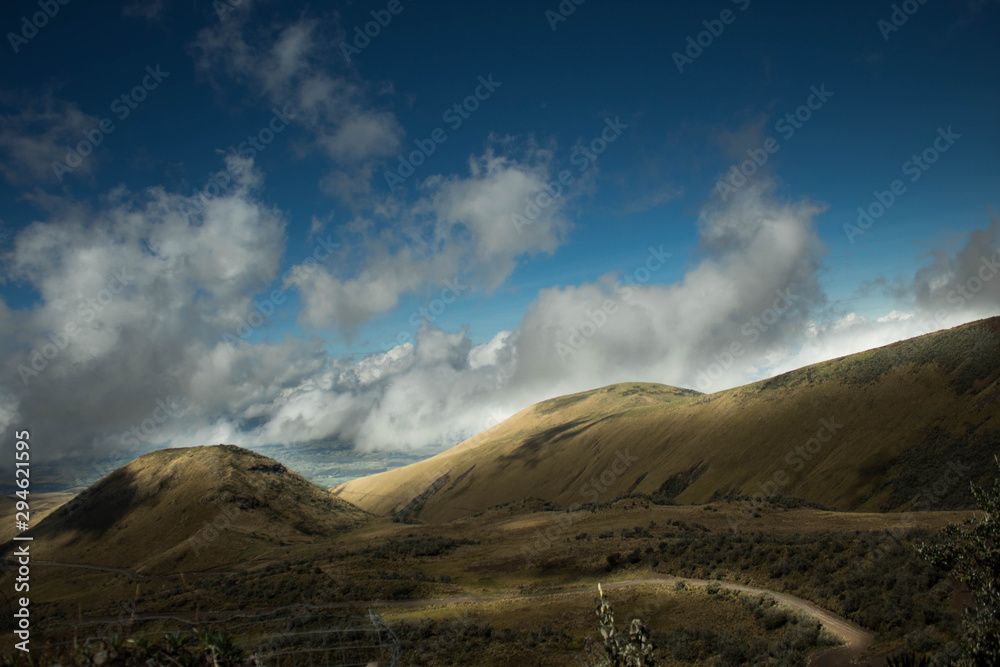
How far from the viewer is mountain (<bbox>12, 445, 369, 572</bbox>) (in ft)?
248

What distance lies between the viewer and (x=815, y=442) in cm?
7156

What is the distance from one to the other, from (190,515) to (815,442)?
360 ft

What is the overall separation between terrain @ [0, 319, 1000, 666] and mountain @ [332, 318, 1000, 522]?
39 cm

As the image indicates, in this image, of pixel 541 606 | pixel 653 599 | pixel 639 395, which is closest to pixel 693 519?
pixel 653 599

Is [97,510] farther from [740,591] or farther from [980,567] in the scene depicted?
[980,567]

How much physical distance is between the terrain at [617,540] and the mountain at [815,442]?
39 cm

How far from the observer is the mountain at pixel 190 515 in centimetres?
7556
